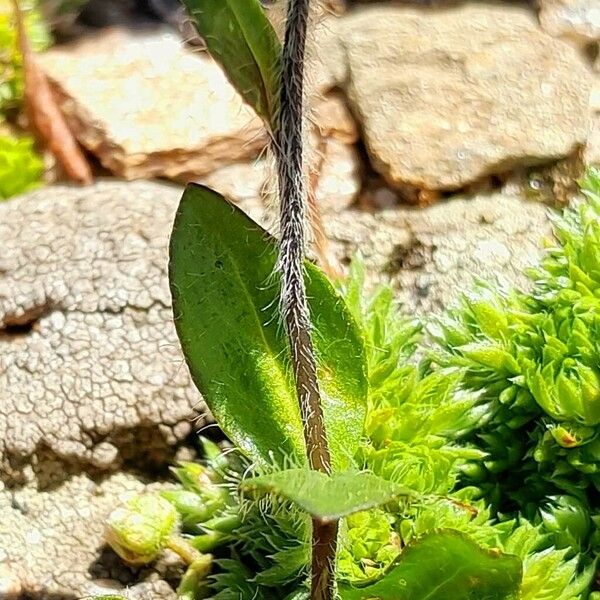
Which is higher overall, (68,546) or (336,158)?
(336,158)

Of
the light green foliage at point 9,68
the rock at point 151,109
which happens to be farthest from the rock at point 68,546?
the light green foliage at point 9,68

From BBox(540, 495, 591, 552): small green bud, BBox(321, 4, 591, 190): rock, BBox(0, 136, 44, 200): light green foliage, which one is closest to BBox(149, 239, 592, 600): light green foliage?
BBox(540, 495, 591, 552): small green bud

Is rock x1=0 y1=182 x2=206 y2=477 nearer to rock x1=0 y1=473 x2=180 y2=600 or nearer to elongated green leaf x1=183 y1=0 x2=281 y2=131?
rock x1=0 y1=473 x2=180 y2=600

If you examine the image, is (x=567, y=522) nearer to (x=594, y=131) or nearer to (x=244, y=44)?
(x=244, y=44)

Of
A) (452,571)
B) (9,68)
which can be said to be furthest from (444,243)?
(9,68)

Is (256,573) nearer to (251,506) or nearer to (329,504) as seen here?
(251,506)

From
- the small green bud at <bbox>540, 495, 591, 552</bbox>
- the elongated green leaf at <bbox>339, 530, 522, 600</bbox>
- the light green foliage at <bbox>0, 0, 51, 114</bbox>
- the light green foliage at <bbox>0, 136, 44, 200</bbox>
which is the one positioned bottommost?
the small green bud at <bbox>540, 495, 591, 552</bbox>
